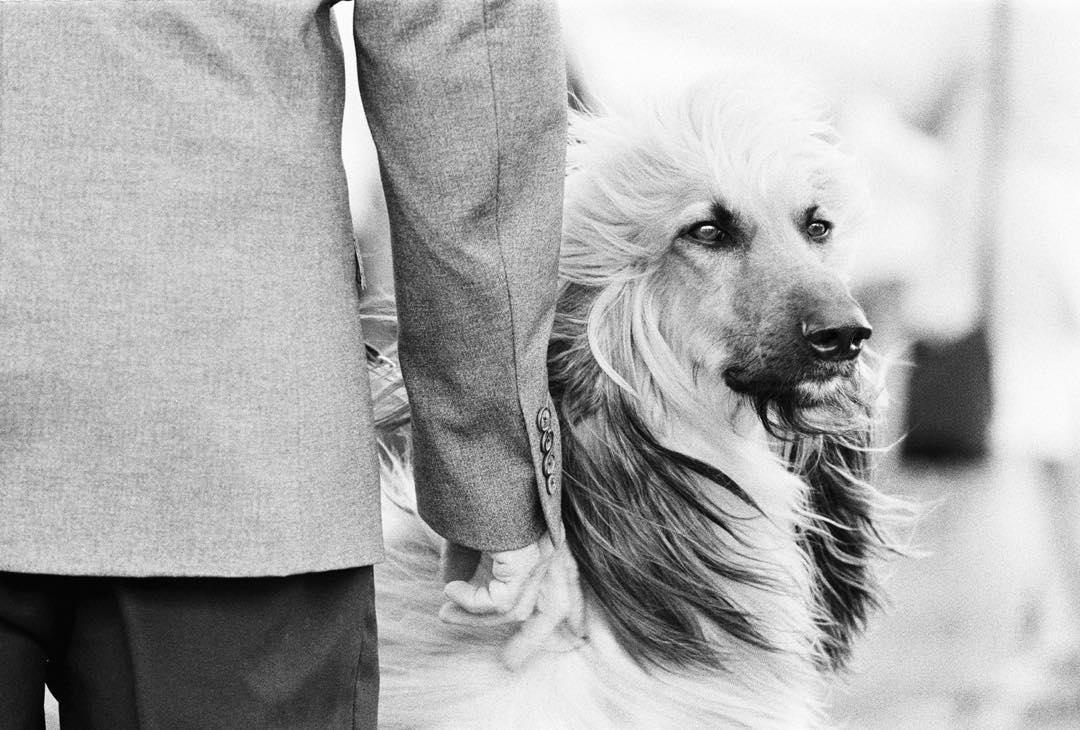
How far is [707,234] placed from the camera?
1.55 meters

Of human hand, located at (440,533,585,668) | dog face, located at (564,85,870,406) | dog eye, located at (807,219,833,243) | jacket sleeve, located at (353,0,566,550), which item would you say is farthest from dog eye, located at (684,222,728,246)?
human hand, located at (440,533,585,668)

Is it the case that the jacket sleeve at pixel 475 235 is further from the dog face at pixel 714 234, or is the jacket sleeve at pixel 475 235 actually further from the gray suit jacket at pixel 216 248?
the dog face at pixel 714 234

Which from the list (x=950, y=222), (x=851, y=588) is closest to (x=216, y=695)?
(x=851, y=588)

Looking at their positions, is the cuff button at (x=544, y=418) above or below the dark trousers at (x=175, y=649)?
above

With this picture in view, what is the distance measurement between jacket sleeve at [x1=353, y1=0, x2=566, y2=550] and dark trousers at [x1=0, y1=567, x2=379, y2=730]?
0.64 feet

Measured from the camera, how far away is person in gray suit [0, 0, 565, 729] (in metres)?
1.08

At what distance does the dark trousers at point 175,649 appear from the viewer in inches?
44.1

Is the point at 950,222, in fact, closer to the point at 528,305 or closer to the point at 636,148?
the point at 636,148

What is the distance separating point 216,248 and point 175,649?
36 centimetres

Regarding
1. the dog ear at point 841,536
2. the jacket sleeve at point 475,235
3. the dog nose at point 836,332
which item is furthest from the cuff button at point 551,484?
the dog ear at point 841,536

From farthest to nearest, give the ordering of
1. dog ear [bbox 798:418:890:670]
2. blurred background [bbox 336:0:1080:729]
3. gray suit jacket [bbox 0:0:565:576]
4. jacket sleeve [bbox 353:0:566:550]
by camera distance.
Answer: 1. blurred background [bbox 336:0:1080:729]
2. dog ear [bbox 798:418:890:670]
3. jacket sleeve [bbox 353:0:566:550]
4. gray suit jacket [bbox 0:0:565:576]

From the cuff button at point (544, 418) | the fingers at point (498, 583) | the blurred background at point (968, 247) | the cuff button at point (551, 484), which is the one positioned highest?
the cuff button at point (544, 418)

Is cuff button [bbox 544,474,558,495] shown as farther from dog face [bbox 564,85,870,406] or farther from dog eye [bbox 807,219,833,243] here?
dog eye [bbox 807,219,833,243]

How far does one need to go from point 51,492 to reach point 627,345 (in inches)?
29.1
